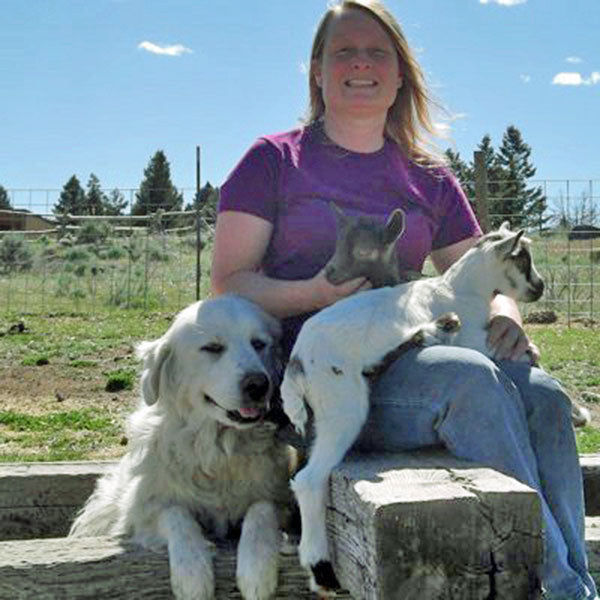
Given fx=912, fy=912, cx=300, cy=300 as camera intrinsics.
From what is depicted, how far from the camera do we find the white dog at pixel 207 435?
8.64 ft

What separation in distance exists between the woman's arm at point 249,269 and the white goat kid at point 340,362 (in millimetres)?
418

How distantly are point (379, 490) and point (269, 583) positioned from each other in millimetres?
545

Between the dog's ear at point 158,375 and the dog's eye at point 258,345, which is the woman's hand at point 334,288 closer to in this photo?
the dog's eye at point 258,345

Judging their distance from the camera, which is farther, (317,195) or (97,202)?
(97,202)

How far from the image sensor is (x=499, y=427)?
6.77 feet

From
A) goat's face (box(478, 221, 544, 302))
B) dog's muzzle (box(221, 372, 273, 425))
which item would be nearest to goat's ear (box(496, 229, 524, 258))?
goat's face (box(478, 221, 544, 302))

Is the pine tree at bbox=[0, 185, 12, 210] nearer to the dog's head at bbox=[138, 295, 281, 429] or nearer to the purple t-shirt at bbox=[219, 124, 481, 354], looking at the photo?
the purple t-shirt at bbox=[219, 124, 481, 354]

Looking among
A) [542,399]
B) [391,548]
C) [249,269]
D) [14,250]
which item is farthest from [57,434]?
[14,250]

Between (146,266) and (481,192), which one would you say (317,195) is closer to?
(481,192)

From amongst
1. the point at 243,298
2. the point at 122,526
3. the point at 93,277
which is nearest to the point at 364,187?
the point at 243,298

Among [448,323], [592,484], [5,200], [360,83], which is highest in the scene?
[5,200]

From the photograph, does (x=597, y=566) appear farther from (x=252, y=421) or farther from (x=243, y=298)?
(x=243, y=298)

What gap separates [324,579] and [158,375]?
0.96 metres

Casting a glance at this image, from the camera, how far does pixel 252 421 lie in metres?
2.66
